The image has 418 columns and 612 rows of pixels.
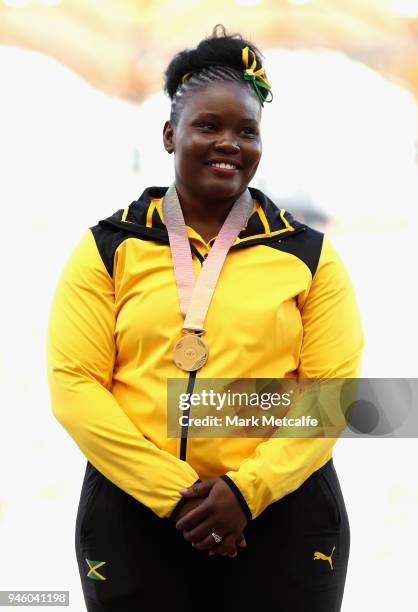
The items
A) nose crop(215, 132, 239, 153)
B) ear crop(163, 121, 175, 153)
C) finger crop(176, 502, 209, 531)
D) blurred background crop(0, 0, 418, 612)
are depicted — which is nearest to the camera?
finger crop(176, 502, 209, 531)

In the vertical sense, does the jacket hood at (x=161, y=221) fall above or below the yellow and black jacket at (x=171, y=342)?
above

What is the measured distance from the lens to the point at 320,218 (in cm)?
263

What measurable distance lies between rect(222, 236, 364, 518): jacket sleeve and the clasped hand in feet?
0.06

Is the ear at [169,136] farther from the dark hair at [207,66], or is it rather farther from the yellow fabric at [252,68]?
the yellow fabric at [252,68]

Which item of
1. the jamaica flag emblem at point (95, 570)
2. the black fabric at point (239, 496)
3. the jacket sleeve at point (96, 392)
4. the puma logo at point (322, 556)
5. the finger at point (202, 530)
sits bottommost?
the jamaica flag emblem at point (95, 570)

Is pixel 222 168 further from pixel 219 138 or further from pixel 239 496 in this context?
pixel 239 496

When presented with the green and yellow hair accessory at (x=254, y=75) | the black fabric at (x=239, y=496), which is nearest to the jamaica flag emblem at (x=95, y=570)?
the black fabric at (x=239, y=496)

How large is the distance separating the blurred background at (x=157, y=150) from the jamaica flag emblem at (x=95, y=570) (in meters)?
1.14

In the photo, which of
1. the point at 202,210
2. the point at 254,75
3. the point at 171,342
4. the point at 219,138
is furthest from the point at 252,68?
the point at 171,342

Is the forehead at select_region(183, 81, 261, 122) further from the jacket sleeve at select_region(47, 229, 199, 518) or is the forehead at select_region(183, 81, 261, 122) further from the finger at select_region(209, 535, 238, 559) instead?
the finger at select_region(209, 535, 238, 559)

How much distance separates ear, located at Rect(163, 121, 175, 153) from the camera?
1514 millimetres

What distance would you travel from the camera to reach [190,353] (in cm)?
133

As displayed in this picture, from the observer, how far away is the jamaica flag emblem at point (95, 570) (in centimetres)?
139

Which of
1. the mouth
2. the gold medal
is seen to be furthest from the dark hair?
the gold medal
